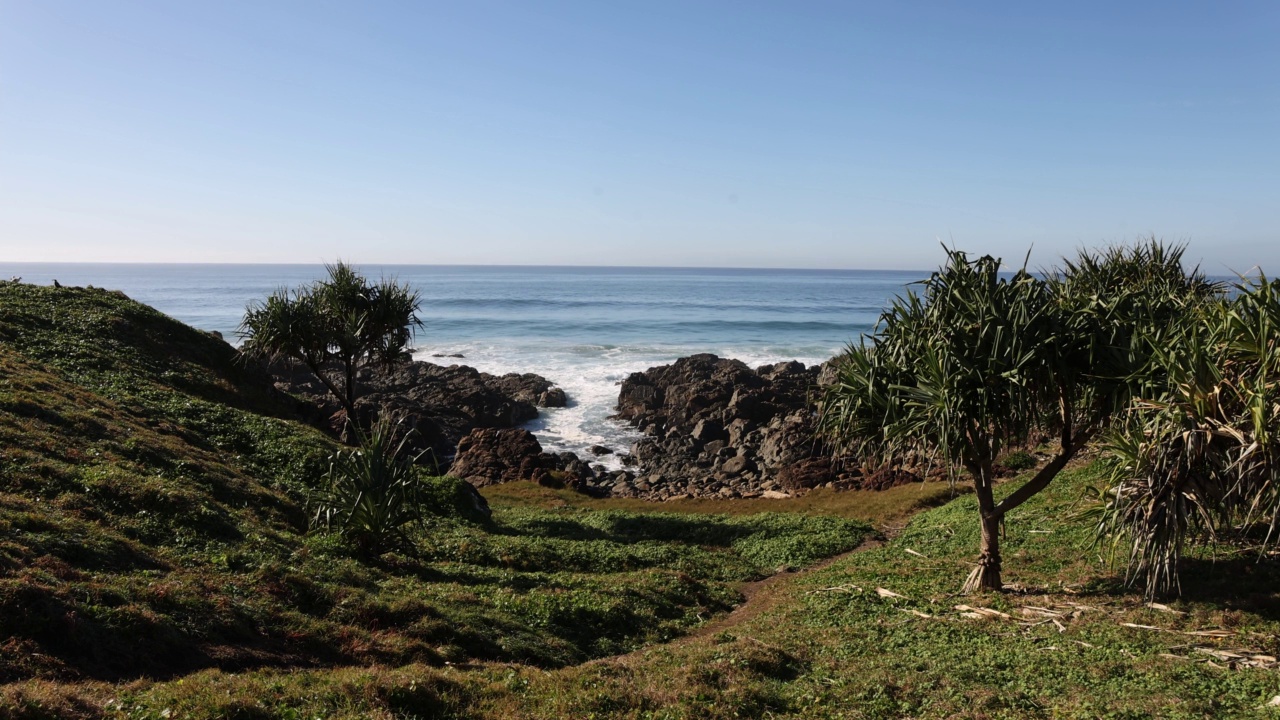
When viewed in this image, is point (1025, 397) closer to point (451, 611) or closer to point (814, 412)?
Result: point (451, 611)

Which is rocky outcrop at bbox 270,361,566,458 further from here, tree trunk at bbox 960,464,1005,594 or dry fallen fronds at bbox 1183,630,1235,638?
dry fallen fronds at bbox 1183,630,1235,638

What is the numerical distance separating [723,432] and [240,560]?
32887 mm

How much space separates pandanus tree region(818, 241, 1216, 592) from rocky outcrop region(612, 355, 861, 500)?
1589 cm

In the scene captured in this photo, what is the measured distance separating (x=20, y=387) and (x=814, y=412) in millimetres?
37485

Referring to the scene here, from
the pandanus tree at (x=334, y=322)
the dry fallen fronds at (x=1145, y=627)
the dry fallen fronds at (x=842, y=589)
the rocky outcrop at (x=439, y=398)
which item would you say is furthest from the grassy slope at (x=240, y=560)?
the rocky outcrop at (x=439, y=398)

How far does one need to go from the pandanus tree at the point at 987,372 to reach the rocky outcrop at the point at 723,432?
15890mm

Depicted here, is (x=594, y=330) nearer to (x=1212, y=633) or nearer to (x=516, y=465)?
(x=516, y=465)

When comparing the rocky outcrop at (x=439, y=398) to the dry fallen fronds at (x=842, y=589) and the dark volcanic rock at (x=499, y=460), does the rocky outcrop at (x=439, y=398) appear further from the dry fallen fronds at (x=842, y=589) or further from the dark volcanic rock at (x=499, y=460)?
the dry fallen fronds at (x=842, y=589)

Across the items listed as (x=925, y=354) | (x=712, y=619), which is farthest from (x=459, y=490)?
Result: (x=925, y=354)

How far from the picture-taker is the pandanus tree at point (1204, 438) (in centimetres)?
1136

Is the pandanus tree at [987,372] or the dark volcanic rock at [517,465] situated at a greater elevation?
the pandanus tree at [987,372]

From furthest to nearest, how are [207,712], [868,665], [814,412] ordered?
[814,412]
[868,665]
[207,712]

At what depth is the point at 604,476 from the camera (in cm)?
3906

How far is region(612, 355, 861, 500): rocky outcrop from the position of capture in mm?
36469
